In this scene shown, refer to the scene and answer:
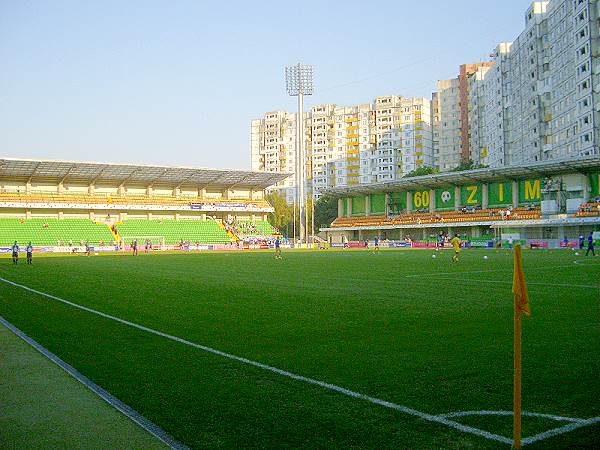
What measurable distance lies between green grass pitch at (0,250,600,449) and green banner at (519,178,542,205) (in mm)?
57109

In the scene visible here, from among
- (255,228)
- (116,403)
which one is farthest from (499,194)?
(116,403)

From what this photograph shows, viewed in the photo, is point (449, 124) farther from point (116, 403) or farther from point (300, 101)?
point (116, 403)

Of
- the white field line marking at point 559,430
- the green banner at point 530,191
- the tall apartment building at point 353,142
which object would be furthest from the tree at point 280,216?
the white field line marking at point 559,430

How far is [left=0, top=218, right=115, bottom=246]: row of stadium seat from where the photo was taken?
6450 cm

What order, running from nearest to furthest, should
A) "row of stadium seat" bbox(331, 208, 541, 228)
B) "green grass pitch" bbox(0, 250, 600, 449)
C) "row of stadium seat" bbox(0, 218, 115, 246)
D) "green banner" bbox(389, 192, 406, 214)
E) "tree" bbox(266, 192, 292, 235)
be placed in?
"green grass pitch" bbox(0, 250, 600, 449)
"row of stadium seat" bbox(0, 218, 115, 246)
"row of stadium seat" bbox(331, 208, 541, 228)
"green banner" bbox(389, 192, 406, 214)
"tree" bbox(266, 192, 292, 235)

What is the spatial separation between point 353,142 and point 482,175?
8769 cm

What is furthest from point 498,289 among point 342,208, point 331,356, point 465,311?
point 342,208

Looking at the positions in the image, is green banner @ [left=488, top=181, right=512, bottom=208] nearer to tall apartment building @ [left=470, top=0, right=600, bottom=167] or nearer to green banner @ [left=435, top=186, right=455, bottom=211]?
green banner @ [left=435, top=186, right=455, bottom=211]

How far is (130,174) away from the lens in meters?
78.2

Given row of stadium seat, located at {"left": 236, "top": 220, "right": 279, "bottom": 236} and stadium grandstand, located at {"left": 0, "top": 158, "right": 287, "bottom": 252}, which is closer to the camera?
stadium grandstand, located at {"left": 0, "top": 158, "right": 287, "bottom": 252}

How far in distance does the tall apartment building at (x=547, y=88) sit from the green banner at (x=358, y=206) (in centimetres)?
2781

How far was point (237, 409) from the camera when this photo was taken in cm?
563

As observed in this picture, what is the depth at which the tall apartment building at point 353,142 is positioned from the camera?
484 ft

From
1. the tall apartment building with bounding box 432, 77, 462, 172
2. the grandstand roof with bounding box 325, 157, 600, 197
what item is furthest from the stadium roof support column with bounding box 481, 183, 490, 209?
the tall apartment building with bounding box 432, 77, 462, 172
